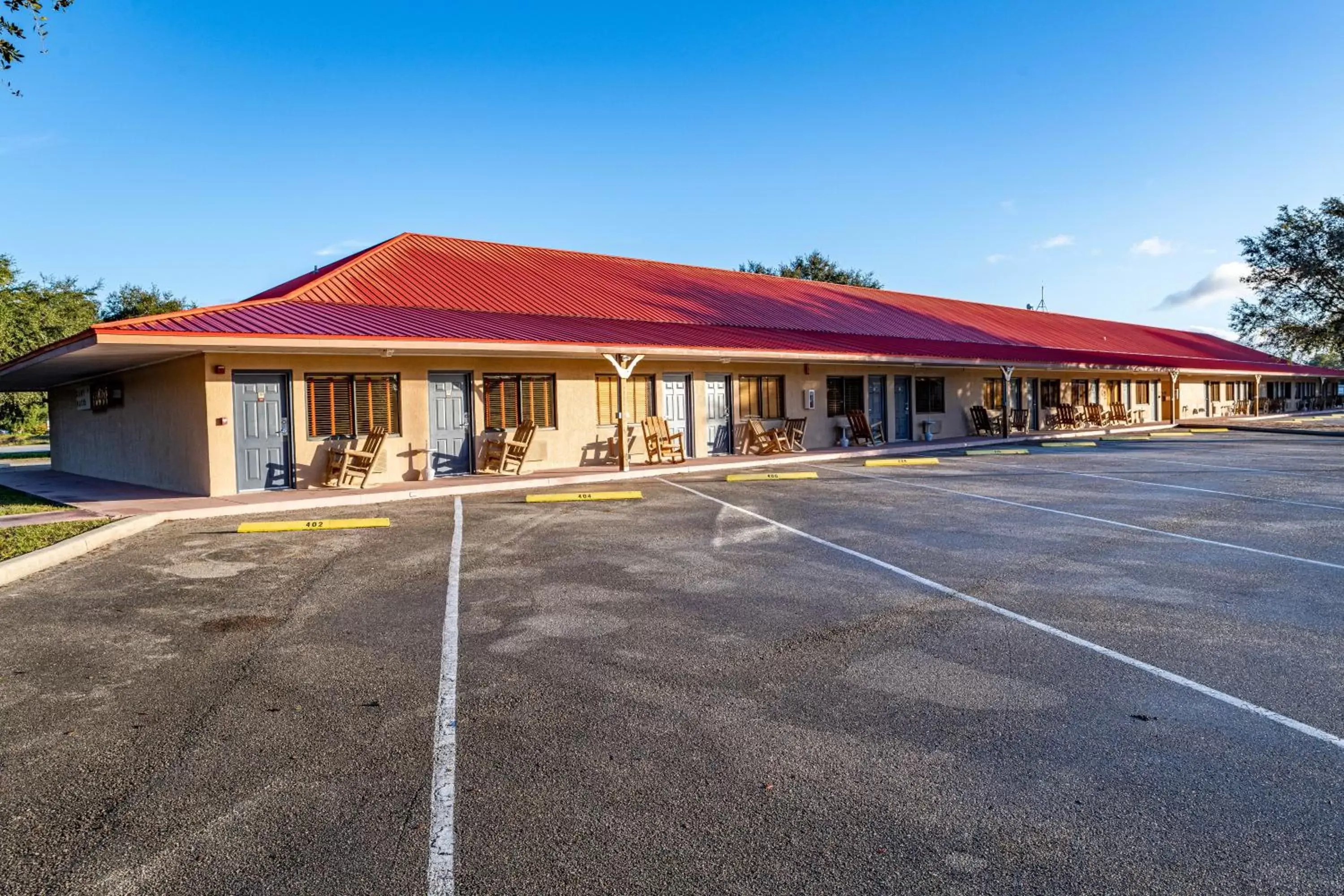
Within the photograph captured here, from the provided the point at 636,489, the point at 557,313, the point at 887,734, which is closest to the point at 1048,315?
the point at 557,313

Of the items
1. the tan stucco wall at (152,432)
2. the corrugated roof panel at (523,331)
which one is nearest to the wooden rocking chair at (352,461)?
the tan stucco wall at (152,432)

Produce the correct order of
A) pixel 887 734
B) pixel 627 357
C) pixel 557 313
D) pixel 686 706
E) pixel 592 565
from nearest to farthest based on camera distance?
1. pixel 887 734
2. pixel 686 706
3. pixel 592 565
4. pixel 627 357
5. pixel 557 313

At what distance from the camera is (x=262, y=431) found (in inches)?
577

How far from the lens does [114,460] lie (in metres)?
19.2

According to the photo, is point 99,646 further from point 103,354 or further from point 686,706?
point 103,354

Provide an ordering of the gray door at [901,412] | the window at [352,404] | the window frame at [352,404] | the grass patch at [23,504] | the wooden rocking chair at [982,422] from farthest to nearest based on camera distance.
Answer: the wooden rocking chair at [982,422] → the gray door at [901,412] → the window at [352,404] → the window frame at [352,404] → the grass patch at [23,504]

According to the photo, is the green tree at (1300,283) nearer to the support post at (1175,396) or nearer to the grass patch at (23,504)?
the support post at (1175,396)

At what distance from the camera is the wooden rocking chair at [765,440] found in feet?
69.1

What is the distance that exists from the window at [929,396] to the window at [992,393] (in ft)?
8.48

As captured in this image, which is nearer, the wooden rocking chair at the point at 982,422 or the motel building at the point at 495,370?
the motel building at the point at 495,370

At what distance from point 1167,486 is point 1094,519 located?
434 cm

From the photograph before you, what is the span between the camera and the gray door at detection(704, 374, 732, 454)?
20.8m

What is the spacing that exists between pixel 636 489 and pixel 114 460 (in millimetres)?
12994

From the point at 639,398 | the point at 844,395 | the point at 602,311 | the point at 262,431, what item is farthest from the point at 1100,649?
the point at 844,395
